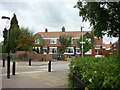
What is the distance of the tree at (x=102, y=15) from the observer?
6.56 metres

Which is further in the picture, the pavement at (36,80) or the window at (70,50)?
the window at (70,50)

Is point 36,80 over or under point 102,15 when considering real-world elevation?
under

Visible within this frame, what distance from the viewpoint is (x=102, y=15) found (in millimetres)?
6961

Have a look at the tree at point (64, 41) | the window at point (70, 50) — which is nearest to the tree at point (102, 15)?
the tree at point (64, 41)

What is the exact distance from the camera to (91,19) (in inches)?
287

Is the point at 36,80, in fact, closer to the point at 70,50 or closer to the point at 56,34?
the point at 70,50

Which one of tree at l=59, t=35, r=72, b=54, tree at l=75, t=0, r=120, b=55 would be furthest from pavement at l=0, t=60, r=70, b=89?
tree at l=59, t=35, r=72, b=54

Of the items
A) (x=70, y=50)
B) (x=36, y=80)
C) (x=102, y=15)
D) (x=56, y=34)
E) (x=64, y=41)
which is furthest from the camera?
(x=56, y=34)

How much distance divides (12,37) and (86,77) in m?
39.7

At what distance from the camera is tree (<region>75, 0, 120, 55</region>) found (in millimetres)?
6559

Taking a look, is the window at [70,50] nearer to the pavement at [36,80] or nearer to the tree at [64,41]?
the tree at [64,41]

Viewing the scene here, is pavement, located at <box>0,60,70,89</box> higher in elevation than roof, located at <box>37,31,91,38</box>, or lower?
lower

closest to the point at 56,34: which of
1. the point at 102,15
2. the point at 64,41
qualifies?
the point at 64,41

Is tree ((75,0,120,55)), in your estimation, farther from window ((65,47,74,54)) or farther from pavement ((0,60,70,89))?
A: window ((65,47,74,54))
